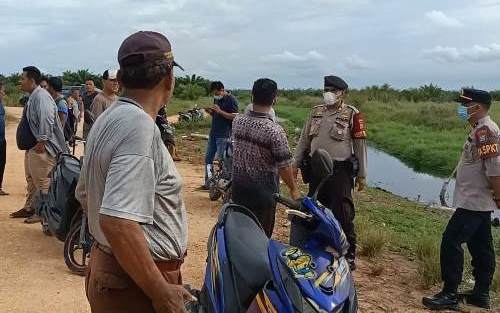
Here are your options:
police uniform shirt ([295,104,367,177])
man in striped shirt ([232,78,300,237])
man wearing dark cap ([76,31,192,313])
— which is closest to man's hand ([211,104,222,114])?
police uniform shirt ([295,104,367,177])

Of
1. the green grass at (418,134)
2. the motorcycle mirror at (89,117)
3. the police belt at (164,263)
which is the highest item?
the motorcycle mirror at (89,117)

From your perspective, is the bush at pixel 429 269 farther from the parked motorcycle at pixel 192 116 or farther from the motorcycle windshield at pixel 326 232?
the parked motorcycle at pixel 192 116

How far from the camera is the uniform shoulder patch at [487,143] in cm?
454

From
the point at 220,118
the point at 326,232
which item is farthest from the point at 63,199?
the point at 220,118

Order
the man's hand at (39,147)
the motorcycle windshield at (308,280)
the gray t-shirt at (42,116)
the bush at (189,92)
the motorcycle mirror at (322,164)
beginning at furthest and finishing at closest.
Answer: the bush at (189,92) → the man's hand at (39,147) → the gray t-shirt at (42,116) → the motorcycle mirror at (322,164) → the motorcycle windshield at (308,280)

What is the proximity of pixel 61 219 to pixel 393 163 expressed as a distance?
752 inches

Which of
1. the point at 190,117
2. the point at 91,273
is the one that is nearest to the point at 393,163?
the point at 190,117

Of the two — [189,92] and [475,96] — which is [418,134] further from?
[475,96]

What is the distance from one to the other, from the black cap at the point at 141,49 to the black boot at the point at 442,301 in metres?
3.64

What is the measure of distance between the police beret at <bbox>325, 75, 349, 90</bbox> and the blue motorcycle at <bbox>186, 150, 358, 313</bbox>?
8.61 feet

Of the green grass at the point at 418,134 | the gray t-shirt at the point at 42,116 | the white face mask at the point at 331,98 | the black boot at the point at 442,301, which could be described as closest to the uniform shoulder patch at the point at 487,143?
the black boot at the point at 442,301

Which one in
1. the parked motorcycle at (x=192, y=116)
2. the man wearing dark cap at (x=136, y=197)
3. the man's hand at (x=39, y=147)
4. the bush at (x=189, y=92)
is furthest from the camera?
the bush at (x=189, y=92)

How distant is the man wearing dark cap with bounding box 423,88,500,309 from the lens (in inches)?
180

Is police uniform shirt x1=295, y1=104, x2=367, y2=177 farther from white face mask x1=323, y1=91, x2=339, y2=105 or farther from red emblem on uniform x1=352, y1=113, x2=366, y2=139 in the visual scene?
white face mask x1=323, y1=91, x2=339, y2=105
